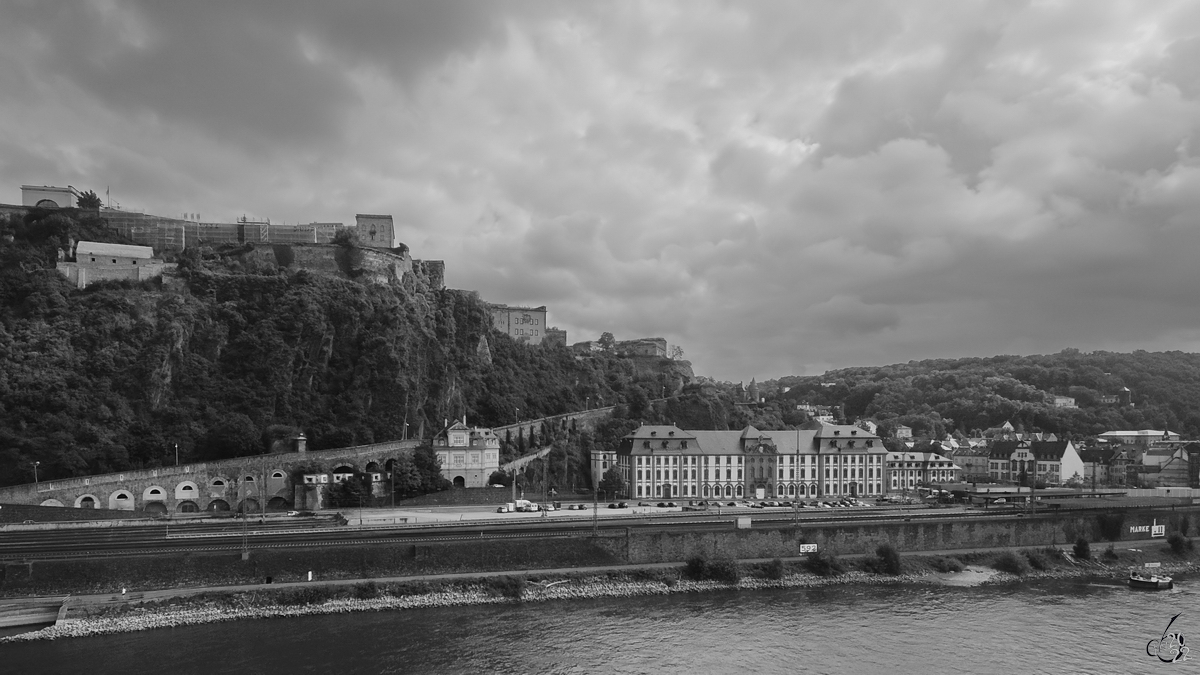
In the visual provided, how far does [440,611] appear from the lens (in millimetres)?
37250

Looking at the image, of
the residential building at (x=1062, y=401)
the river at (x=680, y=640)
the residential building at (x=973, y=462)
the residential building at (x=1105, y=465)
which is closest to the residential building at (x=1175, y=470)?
the residential building at (x=1105, y=465)

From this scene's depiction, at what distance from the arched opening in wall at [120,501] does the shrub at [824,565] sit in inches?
1729

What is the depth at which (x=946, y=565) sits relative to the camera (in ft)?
154

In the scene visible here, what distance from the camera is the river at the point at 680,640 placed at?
2998 centimetres

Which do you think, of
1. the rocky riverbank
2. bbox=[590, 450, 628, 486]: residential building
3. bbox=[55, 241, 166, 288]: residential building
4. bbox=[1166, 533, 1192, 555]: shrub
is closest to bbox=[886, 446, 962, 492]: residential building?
bbox=[1166, 533, 1192, 555]: shrub

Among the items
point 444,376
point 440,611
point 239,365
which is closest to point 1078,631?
point 440,611

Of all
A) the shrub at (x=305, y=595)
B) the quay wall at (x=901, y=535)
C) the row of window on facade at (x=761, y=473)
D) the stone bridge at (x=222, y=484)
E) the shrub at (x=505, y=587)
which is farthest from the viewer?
the row of window on facade at (x=761, y=473)

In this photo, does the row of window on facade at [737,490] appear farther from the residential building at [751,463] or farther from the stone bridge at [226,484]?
the stone bridge at [226,484]

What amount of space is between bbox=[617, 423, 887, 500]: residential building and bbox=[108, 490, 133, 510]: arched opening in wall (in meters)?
38.0

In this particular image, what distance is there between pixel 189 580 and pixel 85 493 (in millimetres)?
19978

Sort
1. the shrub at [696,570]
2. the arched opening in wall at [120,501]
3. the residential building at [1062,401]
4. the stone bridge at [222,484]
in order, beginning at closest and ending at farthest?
the shrub at [696,570] → the stone bridge at [222,484] → the arched opening in wall at [120,501] → the residential building at [1062,401]

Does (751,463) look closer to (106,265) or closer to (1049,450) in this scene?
(1049,450)

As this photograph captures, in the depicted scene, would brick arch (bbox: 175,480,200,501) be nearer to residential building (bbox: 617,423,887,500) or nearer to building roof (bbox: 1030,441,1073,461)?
residential building (bbox: 617,423,887,500)

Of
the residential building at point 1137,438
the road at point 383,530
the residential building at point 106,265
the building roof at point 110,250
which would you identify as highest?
the building roof at point 110,250
